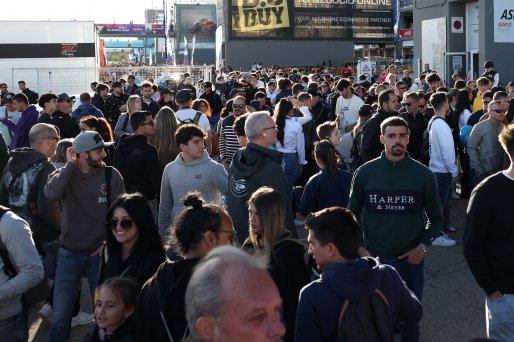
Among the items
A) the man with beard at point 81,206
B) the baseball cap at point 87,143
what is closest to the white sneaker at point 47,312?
the man with beard at point 81,206

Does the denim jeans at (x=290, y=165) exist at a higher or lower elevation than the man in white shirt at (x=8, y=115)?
lower

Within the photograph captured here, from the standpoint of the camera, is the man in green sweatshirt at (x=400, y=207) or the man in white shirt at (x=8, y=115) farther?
the man in white shirt at (x=8, y=115)

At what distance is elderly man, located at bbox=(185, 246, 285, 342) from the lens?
2049 mm

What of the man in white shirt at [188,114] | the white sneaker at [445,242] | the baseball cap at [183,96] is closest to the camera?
the white sneaker at [445,242]

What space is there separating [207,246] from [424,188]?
82.3 inches

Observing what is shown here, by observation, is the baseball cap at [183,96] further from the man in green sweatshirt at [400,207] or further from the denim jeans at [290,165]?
the man in green sweatshirt at [400,207]

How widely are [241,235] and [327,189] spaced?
42.2 inches

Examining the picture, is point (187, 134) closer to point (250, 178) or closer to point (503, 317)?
point (250, 178)

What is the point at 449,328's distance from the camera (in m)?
6.10

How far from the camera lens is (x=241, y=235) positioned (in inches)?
214

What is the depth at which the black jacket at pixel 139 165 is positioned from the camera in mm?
6777

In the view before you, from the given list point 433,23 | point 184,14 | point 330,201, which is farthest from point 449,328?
point 184,14

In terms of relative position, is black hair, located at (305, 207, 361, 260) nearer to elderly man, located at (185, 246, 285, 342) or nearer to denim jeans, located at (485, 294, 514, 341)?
denim jeans, located at (485, 294, 514, 341)

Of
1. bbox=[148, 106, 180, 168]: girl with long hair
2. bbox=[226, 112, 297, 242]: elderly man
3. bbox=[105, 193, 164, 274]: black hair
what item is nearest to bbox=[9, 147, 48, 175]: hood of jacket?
bbox=[226, 112, 297, 242]: elderly man
